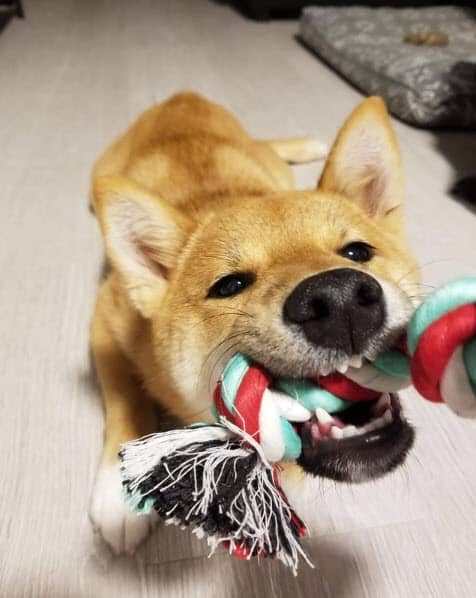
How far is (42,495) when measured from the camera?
1.05m

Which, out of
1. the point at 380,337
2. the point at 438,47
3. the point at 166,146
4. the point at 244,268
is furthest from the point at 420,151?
the point at 380,337

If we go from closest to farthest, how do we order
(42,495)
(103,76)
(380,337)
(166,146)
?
1. (380,337)
2. (42,495)
3. (166,146)
4. (103,76)

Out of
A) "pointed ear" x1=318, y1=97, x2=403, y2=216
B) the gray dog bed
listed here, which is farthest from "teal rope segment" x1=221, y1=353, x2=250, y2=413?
the gray dog bed

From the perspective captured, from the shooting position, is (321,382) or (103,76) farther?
(103,76)

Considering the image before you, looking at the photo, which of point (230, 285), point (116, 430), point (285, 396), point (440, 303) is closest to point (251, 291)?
point (230, 285)

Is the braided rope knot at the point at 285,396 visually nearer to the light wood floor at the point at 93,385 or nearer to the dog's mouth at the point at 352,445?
the dog's mouth at the point at 352,445

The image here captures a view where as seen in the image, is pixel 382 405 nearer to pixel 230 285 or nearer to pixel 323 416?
pixel 323 416

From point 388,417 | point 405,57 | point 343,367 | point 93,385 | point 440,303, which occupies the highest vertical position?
point 440,303

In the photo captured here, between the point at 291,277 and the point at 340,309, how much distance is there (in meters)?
0.13

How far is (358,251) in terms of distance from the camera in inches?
37.1

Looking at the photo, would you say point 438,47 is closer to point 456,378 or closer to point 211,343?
point 211,343

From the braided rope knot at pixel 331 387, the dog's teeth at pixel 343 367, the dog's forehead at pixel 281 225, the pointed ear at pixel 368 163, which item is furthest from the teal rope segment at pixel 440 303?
the pointed ear at pixel 368 163

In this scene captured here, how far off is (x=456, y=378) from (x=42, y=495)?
861 millimetres

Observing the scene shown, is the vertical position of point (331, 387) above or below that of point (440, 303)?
below
